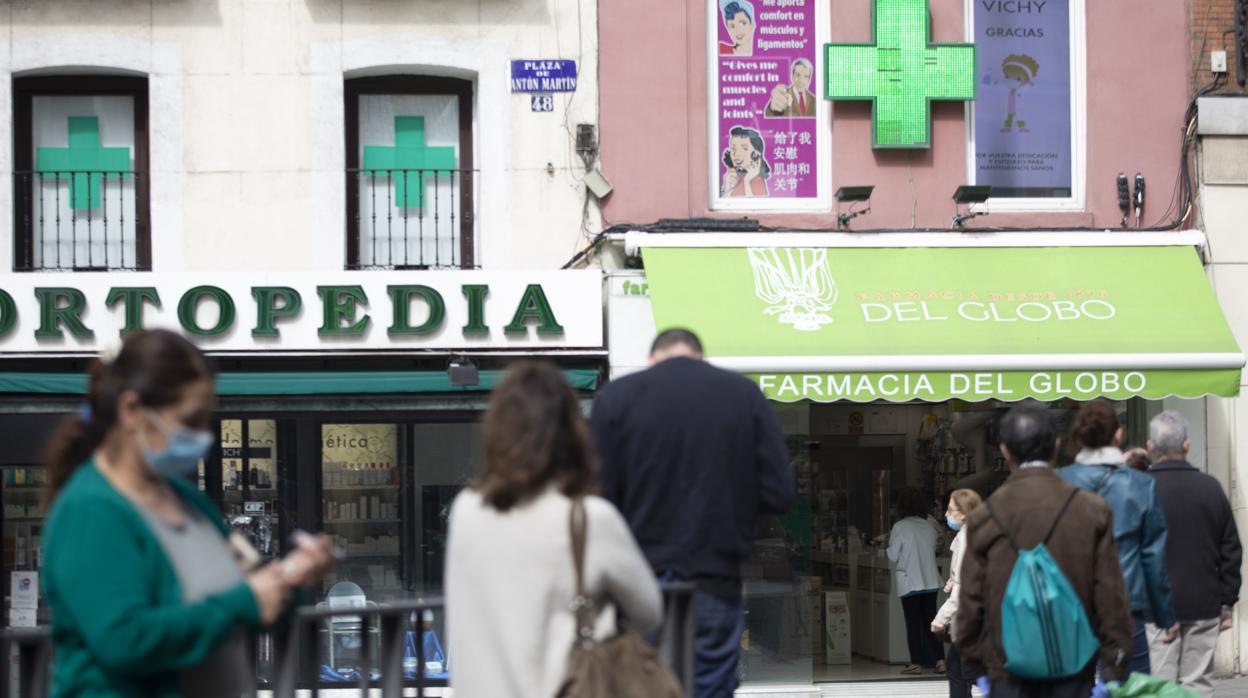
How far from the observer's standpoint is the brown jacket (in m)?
6.25

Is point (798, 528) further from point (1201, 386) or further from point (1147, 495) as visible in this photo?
point (1147, 495)

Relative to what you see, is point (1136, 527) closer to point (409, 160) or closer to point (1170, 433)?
point (1170, 433)

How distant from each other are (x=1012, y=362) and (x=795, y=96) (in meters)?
3.05

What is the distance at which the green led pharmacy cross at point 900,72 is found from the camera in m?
13.4

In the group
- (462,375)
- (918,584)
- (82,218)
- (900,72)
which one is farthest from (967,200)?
(82,218)

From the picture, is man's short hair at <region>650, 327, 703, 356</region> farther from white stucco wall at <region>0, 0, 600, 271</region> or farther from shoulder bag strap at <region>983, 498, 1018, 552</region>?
white stucco wall at <region>0, 0, 600, 271</region>

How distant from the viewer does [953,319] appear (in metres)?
12.7

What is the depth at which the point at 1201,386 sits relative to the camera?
12477 mm

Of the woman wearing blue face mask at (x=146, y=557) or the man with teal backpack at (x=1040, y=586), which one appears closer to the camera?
the woman wearing blue face mask at (x=146, y=557)

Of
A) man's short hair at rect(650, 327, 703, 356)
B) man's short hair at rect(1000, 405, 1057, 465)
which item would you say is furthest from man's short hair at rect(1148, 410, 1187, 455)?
man's short hair at rect(650, 327, 703, 356)

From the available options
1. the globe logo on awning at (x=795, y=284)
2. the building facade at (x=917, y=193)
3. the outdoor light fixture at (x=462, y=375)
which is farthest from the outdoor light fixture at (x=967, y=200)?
the outdoor light fixture at (x=462, y=375)

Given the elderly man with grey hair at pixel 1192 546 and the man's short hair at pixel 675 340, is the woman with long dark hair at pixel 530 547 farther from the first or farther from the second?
the elderly man with grey hair at pixel 1192 546

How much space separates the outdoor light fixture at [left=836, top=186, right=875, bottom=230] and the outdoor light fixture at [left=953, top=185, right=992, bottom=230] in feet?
2.37

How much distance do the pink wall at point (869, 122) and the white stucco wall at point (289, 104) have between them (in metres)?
0.34
